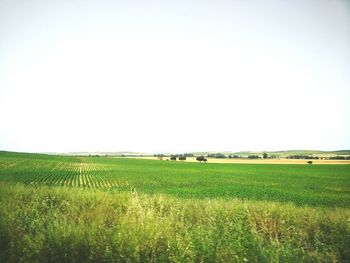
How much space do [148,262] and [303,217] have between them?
686 cm

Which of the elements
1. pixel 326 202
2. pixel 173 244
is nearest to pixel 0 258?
pixel 173 244

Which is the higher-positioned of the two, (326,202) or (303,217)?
(303,217)

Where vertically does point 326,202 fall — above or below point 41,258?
below

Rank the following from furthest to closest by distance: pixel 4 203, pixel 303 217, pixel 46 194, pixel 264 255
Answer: pixel 46 194
pixel 303 217
pixel 4 203
pixel 264 255

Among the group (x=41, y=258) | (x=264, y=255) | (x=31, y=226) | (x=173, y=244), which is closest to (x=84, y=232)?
(x=41, y=258)

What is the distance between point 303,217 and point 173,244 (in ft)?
20.6

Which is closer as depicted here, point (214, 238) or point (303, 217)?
point (214, 238)

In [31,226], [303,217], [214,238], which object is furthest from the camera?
[303,217]

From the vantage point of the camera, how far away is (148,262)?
4902 mm

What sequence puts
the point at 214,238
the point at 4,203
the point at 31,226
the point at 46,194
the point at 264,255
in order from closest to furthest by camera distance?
the point at 264,255 → the point at 214,238 → the point at 31,226 → the point at 4,203 → the point at 46,194

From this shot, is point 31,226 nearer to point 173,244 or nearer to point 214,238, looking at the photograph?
point 173,244

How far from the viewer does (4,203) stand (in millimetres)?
8719

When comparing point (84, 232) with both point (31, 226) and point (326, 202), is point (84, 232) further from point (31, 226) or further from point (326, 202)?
point (326, 202)

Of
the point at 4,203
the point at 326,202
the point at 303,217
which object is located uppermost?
Result: the point at 4,203
